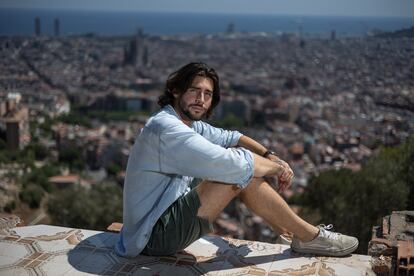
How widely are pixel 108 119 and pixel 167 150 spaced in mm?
33564

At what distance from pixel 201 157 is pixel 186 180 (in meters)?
0.21

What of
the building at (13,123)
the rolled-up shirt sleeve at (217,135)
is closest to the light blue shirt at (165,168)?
the rolled-up shirt sleeve at (217,135)

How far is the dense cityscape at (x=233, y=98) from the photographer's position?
10539 mm

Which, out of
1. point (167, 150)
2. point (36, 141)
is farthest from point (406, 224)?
point (36, 141)

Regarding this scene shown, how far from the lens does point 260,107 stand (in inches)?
1358

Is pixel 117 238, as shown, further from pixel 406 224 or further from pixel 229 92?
pixel 229 92

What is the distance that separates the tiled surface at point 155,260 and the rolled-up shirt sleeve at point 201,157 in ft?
1.31

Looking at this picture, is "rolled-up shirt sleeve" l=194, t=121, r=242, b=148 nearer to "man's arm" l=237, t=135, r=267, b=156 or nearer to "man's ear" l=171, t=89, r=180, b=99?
"man's arm" l=237, t=135, r=267, b=156

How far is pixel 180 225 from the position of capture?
74.5 inches

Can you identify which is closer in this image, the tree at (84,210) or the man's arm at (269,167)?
the man's arm at (269,167)

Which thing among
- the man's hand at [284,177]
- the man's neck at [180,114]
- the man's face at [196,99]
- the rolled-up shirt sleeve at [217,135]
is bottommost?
the man's hand at [284,177]

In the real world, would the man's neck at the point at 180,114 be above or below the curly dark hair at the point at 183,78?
below

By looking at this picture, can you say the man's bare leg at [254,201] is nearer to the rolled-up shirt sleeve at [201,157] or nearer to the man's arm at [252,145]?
the rolled-up shirt sleeve at [201,157]

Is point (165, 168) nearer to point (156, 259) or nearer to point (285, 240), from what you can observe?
point (156, 259)
